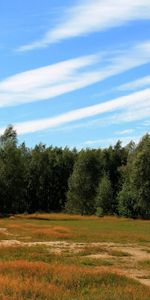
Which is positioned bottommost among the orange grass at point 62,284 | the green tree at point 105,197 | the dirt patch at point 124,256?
the dirt patch at point 124,256

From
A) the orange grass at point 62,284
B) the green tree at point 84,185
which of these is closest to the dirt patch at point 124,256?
the orange grass at point 62,284

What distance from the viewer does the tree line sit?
104m

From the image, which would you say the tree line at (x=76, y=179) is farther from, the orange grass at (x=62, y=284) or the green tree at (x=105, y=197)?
the orange grass at (x=62, y=284)

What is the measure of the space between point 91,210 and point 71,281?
9682cm

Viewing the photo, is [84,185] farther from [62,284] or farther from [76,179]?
[62,284]

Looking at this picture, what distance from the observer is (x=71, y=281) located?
19.6 metres

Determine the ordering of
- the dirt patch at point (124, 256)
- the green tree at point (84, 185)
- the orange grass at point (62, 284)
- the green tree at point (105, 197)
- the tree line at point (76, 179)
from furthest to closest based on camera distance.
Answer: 1. the green tree at point (84, 185)
2. the green tree at point (105, 197)
3. the tree line at point (76, 179)
4. the dirt patch at point (124, 256)
5. the orange grass at point (62, 284)

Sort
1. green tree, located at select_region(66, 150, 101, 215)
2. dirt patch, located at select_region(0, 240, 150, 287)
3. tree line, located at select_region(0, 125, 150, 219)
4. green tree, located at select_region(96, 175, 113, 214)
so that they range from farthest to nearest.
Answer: green tree, located at select_region(66, 150, 101, 215)
green tree, located at select_region(96, 175, 113, 214)
tree line, located at select_region(0, 125, 150, 219)
dirt patch, located at select_region(0, 240, 150, 287)

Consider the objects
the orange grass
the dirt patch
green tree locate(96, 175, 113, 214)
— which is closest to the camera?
the orange grass

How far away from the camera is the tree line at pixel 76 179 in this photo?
104m

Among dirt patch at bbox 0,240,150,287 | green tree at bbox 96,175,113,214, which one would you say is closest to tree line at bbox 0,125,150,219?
green tree at bbox 96,175,113,214

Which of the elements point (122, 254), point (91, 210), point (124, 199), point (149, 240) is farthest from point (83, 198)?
point (122, 254)

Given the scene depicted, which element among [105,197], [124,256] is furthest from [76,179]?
→ [124,256]

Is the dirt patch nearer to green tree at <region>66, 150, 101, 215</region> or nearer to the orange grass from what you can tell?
the orange grass
